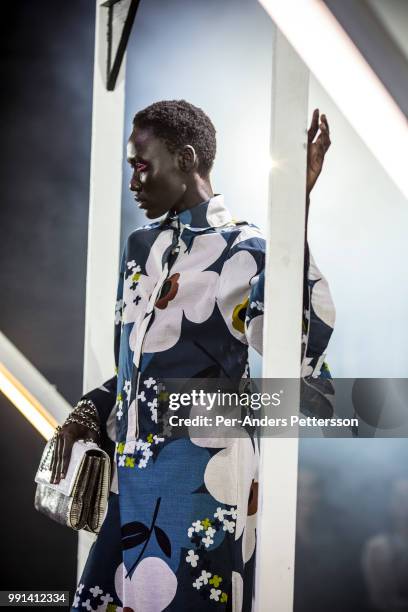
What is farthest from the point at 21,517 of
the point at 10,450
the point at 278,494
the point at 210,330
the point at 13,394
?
the point at 278,494

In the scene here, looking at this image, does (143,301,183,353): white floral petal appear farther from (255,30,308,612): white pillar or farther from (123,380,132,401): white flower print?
(255,30,308,612): white pillar

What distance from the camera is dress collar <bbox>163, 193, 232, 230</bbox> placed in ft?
4.19

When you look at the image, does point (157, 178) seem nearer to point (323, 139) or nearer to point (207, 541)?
point (323, 139)

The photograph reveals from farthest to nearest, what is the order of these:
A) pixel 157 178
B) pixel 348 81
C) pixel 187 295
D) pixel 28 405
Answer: pixel 28 405 < pixel 157 178 < pixel 187 295 < pixel 348 81

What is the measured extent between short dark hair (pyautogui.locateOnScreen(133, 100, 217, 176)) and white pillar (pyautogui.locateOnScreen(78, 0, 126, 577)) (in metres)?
0.23

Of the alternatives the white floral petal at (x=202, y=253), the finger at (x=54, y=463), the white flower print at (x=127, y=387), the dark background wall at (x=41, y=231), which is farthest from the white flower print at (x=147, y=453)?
the dark background wall at (x=41, y=231)

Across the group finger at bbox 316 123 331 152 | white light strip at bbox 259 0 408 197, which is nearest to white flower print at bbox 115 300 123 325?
finger at bbox 316 123 331 152

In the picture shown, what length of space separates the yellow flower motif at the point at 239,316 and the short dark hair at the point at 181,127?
31 cm

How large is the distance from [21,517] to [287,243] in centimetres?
153

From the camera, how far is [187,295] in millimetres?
1204

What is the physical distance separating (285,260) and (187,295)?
27 cm

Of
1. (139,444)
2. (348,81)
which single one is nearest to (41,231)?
(139,444)

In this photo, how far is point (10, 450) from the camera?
2.15 metres

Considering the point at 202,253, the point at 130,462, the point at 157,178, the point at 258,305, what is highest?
the point at 157,178
